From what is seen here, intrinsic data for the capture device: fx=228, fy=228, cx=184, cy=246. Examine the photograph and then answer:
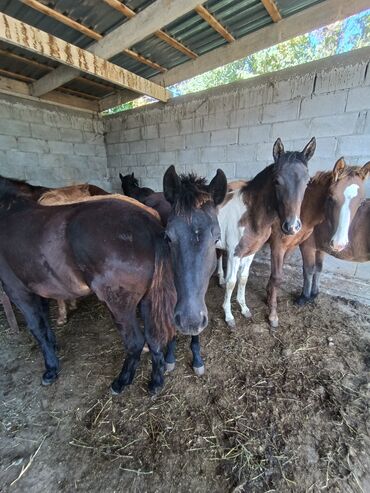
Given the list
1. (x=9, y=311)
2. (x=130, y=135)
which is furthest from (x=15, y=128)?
(x=9, y=311)

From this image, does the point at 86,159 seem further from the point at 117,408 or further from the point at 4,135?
the point at 117,408

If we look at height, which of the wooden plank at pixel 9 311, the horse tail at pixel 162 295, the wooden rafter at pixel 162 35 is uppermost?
the wooden rafter at pixel 162 35

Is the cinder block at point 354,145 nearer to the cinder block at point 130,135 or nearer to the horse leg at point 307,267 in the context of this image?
the horse leg at point 307,267

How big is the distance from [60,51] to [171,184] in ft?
8.66

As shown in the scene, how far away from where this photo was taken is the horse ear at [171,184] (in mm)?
1411

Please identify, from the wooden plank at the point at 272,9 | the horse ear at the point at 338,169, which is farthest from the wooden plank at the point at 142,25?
the horse ear at the point at 338,169

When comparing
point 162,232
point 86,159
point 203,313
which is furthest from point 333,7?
point 86,159

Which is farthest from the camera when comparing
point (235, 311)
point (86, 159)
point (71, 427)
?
point (86, 159)

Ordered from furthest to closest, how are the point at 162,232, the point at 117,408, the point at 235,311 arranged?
the point at 235,311, the point at 117,408, the point at 162,232

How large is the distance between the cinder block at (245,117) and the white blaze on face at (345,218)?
6.31 ft

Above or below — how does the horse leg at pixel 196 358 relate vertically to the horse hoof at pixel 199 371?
above

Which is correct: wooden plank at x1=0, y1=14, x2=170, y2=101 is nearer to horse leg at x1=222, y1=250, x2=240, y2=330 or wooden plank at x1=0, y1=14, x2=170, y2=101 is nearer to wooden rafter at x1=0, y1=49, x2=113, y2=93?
wooden rafter at x1=0, y1=49, x2=113, y2=93

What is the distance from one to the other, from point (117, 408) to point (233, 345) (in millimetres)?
1239

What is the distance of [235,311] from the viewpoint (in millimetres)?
3029
